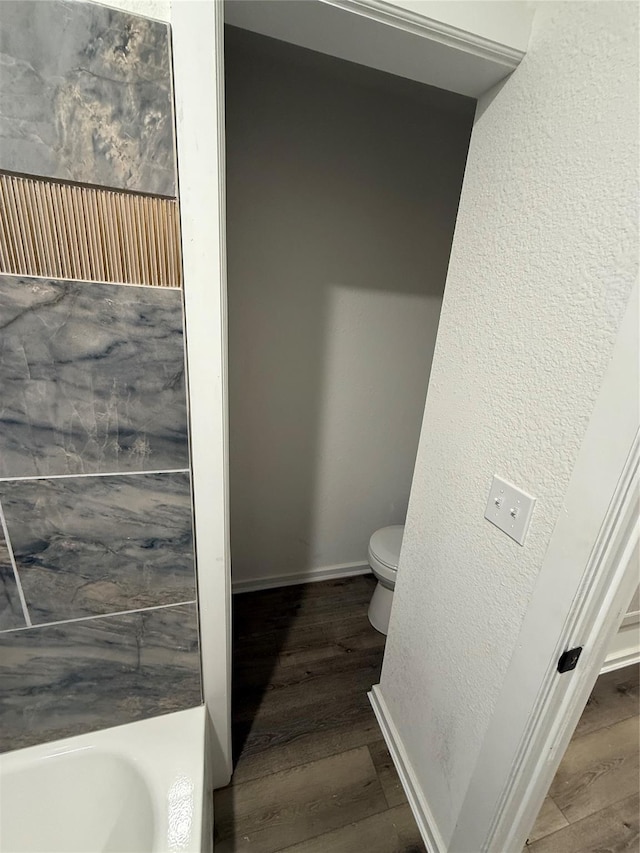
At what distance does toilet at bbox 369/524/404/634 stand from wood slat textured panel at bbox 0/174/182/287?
1.38 meters

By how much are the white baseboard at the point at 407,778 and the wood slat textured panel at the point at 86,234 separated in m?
1.57

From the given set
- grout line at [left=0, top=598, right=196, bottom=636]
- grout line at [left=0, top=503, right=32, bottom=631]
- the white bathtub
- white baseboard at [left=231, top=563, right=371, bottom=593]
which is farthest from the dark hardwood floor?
grout line at [left=0, top=503, right=32, bottom=631]

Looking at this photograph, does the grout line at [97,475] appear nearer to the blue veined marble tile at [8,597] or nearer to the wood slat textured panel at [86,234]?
the blue veined marble tile at [8,597]

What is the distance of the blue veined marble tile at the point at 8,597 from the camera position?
755 mm

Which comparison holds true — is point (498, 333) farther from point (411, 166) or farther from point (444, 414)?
point (411, 166)

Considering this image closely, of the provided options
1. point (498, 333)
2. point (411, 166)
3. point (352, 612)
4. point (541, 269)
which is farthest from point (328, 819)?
point (411, 166)

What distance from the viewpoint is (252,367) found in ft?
5.11

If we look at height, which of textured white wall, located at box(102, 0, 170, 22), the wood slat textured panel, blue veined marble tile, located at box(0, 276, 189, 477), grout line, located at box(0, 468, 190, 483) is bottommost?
grout line, located at box(0, 468, 190, 483)

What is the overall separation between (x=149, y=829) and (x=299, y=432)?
131 centimetres

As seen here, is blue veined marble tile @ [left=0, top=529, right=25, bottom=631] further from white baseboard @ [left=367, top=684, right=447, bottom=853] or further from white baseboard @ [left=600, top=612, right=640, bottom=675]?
white baseboard @ [left=600, top=612, right=640, bottom=675]

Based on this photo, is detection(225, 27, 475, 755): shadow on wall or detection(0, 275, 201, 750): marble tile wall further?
detection(225, 27, 475, 755): shadow on wall

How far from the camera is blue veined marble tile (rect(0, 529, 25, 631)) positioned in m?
0.76

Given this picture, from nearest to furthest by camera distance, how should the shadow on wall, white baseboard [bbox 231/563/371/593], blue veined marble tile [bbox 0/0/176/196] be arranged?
blue veined marble tile [bbox 0/0/176/196] < the shadow on wall < white baseboard [bbox 231/563/371/593]

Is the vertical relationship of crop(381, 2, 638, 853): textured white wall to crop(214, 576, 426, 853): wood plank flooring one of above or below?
above
